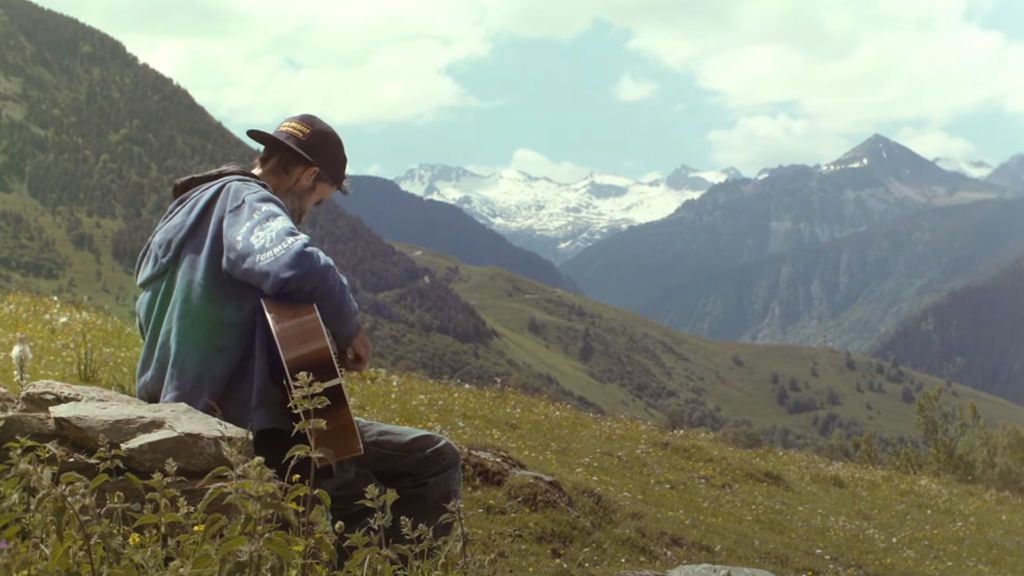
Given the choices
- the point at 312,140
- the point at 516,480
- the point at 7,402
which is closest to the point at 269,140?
the point at 312,140

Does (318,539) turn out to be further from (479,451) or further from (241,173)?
(479,451)

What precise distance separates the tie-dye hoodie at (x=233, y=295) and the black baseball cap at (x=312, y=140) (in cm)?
31

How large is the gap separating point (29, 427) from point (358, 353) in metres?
2.26

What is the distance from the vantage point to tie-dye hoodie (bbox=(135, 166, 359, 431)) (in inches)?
233

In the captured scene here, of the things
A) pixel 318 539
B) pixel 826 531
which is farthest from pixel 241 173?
pixel 826 531

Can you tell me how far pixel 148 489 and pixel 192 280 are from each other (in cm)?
143

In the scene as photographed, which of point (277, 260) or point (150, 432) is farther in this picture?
point (150, 432)

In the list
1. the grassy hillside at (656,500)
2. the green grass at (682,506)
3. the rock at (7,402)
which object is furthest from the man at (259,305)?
the grassy hillside at (656,500)

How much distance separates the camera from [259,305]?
616 cm

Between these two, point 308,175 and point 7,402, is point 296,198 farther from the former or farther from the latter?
point 7,402

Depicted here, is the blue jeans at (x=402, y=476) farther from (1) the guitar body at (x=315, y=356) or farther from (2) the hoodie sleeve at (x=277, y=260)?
(2) the hoodie sleeve at (x=277, y=260)

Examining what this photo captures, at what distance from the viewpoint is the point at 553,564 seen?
11.9 m

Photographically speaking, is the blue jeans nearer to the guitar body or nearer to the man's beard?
the guitar body

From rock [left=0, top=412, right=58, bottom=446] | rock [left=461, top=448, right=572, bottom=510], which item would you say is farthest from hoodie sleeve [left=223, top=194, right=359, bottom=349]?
rock [left=461, top=448, right=572, bottom=510]
